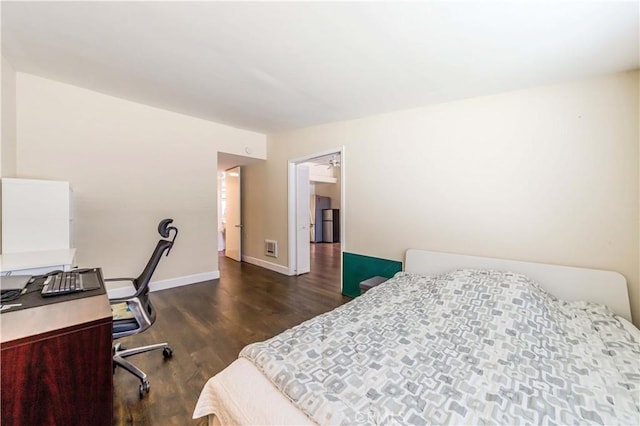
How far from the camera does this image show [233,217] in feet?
19.5

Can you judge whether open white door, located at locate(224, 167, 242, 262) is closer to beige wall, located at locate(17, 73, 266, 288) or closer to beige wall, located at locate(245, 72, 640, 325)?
beige wall, located at locate(17, 73, 266, 288)

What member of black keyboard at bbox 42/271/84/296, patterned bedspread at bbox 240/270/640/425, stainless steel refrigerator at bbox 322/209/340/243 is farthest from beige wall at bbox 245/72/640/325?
stainless steel refrigerator at bbox 322/209/340/243

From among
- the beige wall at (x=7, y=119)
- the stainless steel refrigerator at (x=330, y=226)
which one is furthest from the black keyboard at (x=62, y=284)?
the stainless steel refrigerator at (x=330, y=226)

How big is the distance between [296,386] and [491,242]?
2.43 m

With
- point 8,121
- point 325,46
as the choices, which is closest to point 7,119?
point 8,121

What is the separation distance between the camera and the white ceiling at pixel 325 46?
62.1 inches

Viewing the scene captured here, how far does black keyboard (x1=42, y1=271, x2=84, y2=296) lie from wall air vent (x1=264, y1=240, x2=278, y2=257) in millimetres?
3210

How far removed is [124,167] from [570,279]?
515 centimetres

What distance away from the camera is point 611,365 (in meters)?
1.32

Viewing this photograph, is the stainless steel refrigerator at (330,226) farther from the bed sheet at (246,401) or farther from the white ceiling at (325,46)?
the bed sheet at (246,401)

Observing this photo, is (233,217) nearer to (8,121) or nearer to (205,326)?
(205,326)

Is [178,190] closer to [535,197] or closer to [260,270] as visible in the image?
[260,270]

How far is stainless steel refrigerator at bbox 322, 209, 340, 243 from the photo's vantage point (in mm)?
9352

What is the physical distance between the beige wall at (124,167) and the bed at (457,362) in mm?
3137
